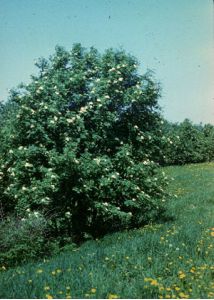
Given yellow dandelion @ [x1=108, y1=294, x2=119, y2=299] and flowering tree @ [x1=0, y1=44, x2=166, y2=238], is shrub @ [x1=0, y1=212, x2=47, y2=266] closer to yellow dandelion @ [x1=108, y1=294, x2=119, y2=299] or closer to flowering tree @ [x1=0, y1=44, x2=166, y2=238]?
flowering tree @ [x1=0, y1=44, x2=166, y2=238]

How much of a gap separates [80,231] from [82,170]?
7.11ft

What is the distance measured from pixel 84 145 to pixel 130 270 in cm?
462

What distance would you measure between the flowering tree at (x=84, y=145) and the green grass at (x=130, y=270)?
1292mm

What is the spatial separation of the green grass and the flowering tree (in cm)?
129

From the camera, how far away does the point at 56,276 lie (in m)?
6.55

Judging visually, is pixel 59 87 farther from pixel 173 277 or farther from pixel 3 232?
pixel 173 277

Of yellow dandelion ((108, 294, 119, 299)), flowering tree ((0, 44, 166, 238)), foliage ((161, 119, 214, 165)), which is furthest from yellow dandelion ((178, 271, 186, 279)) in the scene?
foliage ((161, 119, 214, 165))

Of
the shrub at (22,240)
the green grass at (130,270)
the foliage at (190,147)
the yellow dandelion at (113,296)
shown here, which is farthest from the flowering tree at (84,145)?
the foliage at (190,147)

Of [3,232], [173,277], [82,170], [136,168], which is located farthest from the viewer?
[136,168]

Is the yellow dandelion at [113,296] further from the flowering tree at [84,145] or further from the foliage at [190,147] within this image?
the foliage at [190,147]

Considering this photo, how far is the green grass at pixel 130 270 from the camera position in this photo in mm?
5863

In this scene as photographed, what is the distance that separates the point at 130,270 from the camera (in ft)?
22.5

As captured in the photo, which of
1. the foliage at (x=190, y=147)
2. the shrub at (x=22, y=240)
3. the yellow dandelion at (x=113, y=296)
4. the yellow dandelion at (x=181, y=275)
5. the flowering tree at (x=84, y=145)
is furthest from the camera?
the foliage at (x=190, y=147)

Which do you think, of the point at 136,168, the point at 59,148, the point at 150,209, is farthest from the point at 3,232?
the point at 150,209
